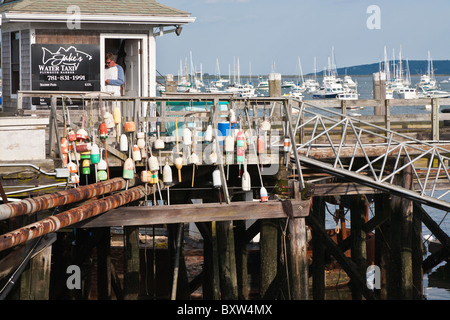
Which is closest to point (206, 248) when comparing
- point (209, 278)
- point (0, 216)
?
point (209, 278)

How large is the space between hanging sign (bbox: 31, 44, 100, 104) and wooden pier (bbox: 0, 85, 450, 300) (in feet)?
1.91

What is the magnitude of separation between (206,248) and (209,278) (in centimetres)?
64

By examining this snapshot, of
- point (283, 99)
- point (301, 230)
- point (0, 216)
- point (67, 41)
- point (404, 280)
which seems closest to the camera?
point (0, 216)

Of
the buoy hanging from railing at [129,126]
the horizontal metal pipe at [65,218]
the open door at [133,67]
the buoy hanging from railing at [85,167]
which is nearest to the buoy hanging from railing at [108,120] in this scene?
the buoy hanging from railing at [129,126]

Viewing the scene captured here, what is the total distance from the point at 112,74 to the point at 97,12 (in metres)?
1.41

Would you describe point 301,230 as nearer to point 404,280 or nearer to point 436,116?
point 404,280

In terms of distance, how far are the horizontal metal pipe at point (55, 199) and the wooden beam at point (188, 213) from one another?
0.44 meters

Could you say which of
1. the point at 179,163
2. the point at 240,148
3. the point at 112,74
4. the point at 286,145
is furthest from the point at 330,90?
the point at 179,163

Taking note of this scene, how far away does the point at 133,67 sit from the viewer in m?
18.7

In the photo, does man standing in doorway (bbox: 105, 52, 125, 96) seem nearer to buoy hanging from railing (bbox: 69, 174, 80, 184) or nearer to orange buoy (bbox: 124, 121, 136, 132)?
orange buoy (bbox: 124, 121, 136, 132)

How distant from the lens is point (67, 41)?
1766cm

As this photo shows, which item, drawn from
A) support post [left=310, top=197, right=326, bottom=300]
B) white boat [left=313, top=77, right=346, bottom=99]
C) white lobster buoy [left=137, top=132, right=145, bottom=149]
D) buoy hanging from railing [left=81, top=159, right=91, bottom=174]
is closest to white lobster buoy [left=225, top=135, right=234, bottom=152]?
white lobster buoy [left=137, top=132, right=145, bottom=149]

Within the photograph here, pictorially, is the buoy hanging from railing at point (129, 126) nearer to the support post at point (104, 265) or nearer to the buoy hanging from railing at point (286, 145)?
the buoy hanging from railing at point (286, 145)

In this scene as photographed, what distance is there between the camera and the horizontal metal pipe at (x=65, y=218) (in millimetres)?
9562
